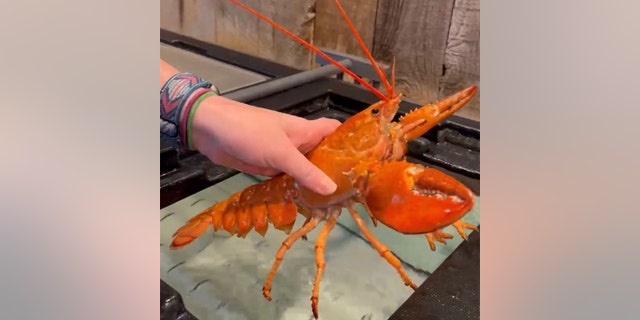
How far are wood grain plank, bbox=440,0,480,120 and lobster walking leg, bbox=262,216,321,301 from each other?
15.7 inches

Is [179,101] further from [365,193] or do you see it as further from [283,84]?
[283,84]

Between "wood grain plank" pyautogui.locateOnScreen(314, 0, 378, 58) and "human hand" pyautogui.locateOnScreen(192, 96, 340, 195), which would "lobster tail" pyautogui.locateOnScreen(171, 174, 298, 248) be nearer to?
"human hand" pyautogui.locateOnScreen(192, 96, 340, 195)

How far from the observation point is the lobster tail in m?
0.50

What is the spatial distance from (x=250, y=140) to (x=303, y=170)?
47 mm

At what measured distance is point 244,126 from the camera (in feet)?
1.40

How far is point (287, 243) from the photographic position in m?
0.47

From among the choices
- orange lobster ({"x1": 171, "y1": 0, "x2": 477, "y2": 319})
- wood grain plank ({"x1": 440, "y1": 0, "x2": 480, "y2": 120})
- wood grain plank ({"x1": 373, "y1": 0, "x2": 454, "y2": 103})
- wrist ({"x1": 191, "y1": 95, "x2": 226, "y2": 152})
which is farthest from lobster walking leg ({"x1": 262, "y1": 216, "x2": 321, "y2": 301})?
wood grain plank ({"x1": 373, "y1": 0, "x2": 454, "y2": 103})

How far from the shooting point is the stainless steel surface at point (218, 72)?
2.73ft

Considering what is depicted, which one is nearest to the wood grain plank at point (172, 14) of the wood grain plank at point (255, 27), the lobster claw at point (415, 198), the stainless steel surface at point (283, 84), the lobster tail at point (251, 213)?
the wood grain plank at point (255, 27)

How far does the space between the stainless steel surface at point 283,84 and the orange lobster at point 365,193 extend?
0.82ft

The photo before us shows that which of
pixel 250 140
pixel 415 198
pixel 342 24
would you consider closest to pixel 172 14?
pixel 342 24
